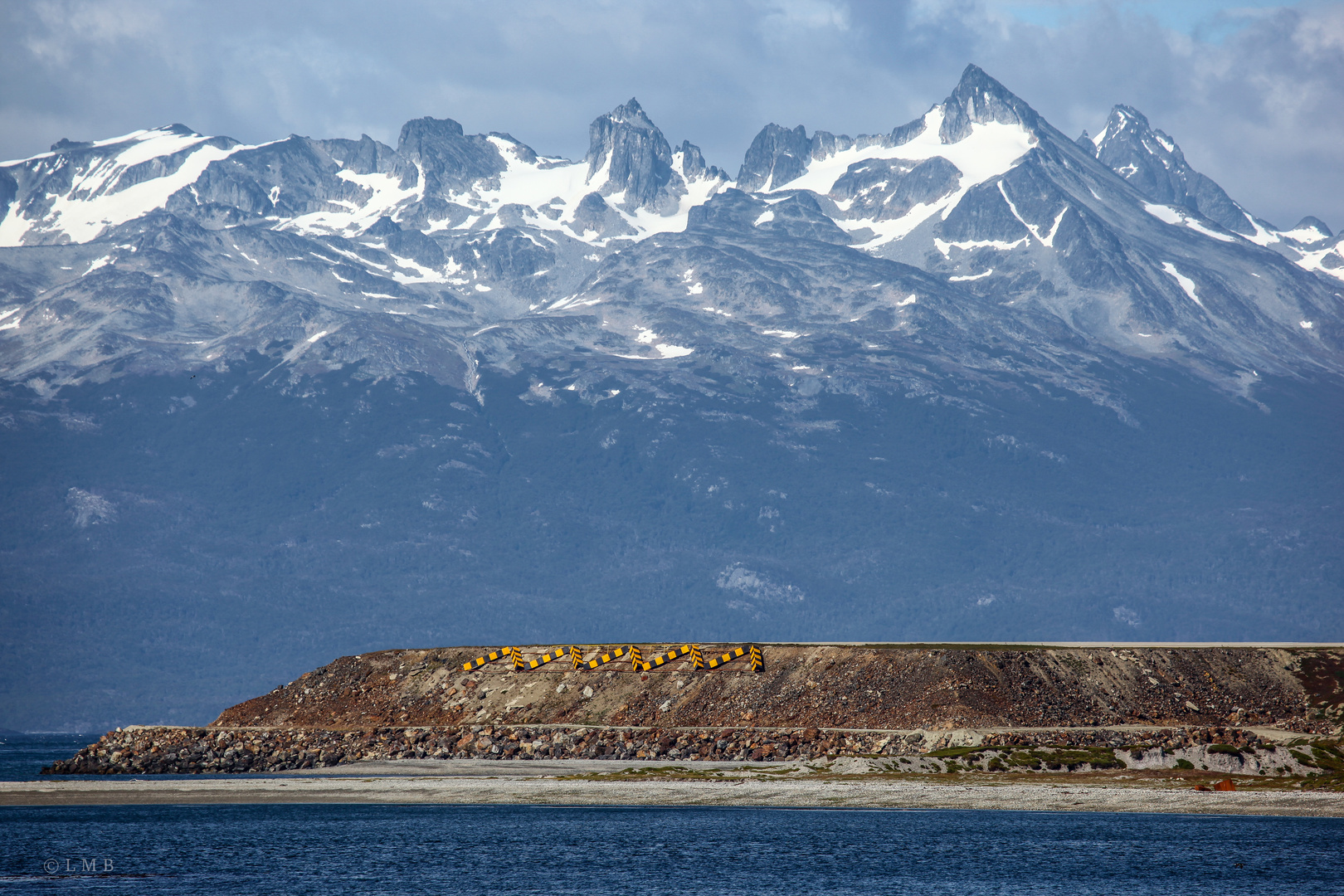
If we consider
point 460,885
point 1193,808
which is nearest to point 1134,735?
point 1193,808

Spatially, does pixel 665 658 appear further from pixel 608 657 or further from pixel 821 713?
pixel 821 713

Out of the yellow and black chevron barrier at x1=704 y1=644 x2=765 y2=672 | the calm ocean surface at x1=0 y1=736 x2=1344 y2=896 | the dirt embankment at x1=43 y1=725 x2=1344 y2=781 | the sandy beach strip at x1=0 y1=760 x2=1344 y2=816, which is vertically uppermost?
the yellow and black chevron barrier at x1=704 y1=644 x2=765 y2=672

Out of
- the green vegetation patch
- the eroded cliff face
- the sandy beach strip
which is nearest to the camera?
the sandy beach strip

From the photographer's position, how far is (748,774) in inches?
4289

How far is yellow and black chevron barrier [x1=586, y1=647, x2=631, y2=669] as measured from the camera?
133 m

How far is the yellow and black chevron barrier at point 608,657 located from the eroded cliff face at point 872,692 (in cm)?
106

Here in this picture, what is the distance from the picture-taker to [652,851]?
87.9 meters

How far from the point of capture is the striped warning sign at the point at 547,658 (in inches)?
5320

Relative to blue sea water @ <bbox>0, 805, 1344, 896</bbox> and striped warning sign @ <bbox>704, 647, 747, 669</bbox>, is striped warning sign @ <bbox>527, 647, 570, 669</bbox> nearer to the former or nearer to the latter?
striped warning sign @ <bbox>704, 647, 747, 669</bbox>

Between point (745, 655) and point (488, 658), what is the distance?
26.0 m

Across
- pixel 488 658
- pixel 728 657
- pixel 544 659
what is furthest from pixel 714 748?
pixel 488 658

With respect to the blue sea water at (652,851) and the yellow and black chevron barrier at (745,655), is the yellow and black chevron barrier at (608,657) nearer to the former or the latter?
the yellow and black chevron barrier at (745,655)

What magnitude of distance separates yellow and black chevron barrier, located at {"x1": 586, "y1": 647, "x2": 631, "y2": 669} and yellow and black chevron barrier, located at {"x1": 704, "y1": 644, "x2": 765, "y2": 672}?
982 cm

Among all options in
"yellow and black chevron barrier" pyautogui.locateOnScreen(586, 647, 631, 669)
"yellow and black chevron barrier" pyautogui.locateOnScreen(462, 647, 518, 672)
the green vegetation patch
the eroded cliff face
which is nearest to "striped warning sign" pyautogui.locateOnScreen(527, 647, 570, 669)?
the eroded cliff face
